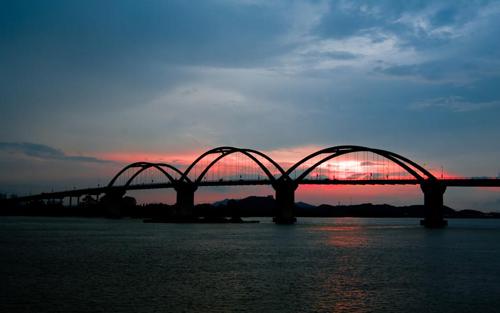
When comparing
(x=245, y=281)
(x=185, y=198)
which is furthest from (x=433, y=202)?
(x=245, y=281)

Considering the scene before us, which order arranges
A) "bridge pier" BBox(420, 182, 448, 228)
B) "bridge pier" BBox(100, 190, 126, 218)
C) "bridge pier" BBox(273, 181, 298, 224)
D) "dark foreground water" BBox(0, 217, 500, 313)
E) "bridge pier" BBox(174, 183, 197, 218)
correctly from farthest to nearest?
"bridge pier" BBox(100, 190, 126, 218) → "bridge pier" BBox(174, 183, 197, 218) → "bridge pier" BBox(273, 181, 298, 224) → "bridge pier" BBox(420, 182, 448, 228) → "dark foreground water" BBox(0, 217, 500, 313)

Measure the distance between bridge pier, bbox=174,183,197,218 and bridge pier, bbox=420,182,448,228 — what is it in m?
57.8

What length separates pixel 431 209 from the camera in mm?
112250

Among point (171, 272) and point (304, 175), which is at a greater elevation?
point (304, 175)

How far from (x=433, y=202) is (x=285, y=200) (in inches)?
1213

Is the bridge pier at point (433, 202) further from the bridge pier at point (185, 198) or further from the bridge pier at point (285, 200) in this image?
the bridge pier at point (185, 198)

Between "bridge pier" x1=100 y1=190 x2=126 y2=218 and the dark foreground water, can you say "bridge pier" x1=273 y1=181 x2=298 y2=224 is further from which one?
the dark foreground water

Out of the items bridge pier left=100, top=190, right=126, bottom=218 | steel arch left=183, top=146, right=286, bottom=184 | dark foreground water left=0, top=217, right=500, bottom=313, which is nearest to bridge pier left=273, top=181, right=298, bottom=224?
steel arch left=183, top=146, right=286, bottom=184

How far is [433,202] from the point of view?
362 feet

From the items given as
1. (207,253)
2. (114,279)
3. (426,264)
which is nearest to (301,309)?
(114,279)

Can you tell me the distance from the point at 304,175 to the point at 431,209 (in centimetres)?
2640

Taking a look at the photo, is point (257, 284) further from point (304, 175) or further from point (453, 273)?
Answer: point (304, 175)

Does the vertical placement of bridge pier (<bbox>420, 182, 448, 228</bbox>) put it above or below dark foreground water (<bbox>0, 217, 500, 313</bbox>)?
above

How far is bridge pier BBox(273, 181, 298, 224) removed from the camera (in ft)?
398
